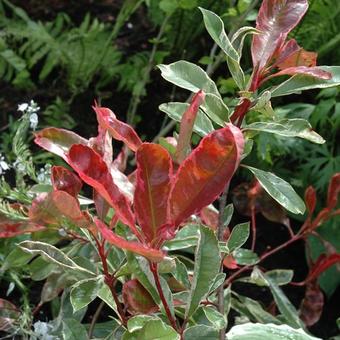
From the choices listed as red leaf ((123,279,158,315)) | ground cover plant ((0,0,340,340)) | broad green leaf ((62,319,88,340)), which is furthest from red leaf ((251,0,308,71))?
broad green leaf ((62,319,88,340))

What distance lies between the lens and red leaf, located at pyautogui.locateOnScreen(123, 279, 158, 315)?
44.9 inches

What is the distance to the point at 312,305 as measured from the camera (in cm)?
163

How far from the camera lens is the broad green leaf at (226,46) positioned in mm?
1094

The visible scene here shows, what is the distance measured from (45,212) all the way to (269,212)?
0.68m

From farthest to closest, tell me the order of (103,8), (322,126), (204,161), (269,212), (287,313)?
(103,8) < (322,126) < (269,212) < (287,313) < (204,161)

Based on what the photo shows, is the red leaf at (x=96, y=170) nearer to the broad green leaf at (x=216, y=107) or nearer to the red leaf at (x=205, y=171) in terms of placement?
the red leaf at (x=205, y=171)

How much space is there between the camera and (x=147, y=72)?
2.25 metres

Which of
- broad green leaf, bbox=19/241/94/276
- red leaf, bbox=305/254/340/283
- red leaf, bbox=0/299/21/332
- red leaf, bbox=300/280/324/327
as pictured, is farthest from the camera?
red leaf, bbox=300/280/324/327

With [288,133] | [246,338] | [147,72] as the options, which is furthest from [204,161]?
[147,72]

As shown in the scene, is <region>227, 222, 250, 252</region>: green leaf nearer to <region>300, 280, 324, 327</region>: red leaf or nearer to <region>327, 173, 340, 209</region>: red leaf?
<region>327, 173, 340, 209</region>: red leaf

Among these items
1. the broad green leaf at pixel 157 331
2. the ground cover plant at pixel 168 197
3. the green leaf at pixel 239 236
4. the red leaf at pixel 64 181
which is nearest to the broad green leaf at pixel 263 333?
the ground cover plant at pixel 168 197

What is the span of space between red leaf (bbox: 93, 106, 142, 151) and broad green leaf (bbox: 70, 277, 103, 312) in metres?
0.21

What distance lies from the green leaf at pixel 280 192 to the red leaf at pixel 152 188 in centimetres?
27

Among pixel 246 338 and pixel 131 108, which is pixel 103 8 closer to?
pixel 131 108
